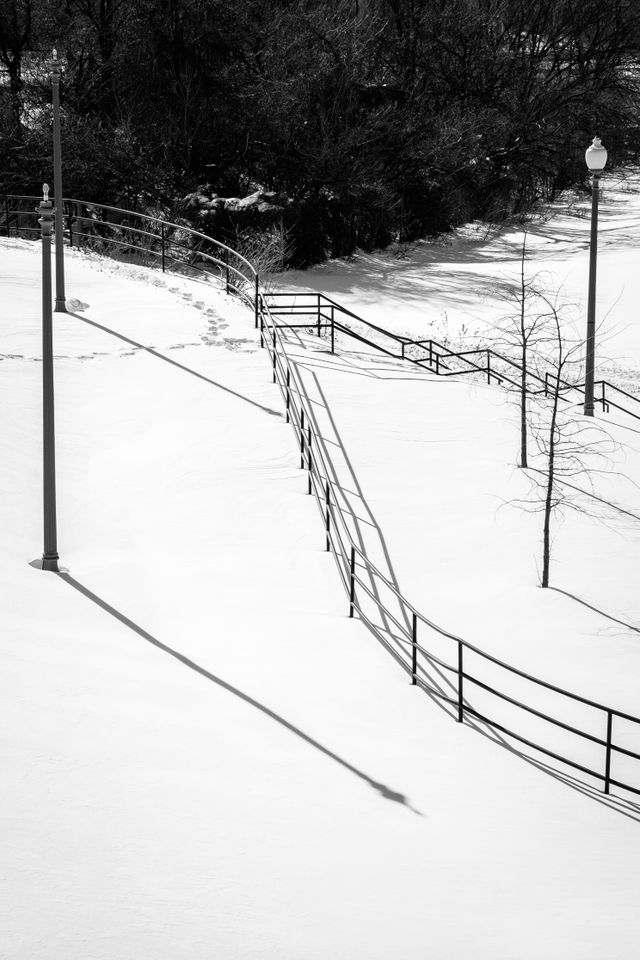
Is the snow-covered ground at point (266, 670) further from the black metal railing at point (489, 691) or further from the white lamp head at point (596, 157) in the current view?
the white lamp head at point (596, 157)

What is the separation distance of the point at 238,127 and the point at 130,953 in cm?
3638

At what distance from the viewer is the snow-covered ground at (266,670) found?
564 centimetres

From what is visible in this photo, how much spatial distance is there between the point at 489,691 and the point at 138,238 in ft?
93.2

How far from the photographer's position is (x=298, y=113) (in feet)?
124

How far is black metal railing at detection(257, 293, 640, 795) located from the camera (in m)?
9.27

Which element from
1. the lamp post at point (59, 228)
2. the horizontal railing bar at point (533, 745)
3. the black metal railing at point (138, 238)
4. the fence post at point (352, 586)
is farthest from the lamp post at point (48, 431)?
the black metal railing at point (138, 238)

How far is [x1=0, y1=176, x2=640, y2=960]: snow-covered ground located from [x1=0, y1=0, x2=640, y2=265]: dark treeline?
18572mm

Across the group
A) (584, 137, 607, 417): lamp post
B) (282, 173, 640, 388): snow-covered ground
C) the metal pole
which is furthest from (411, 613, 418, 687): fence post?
(282, 173, 640, 388): snow-covered ground

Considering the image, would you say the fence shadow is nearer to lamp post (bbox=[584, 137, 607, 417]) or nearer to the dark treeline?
lamp post (bbox=[584, 137, 607, 417])

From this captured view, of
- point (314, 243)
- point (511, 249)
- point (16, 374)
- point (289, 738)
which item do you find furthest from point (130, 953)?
point (511, 249)

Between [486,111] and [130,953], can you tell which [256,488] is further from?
[486,111]

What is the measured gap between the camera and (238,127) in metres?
37.7

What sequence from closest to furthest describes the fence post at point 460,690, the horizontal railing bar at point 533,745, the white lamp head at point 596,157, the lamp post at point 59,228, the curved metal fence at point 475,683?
the horizontal railing bar at point 533,745, the curved metal fence at point 475,683, the fence post at point 460,690, the white lamp head at point 596,157, the lamp post at point 59,228

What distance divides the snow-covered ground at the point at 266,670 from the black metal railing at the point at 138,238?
8.08 metres
